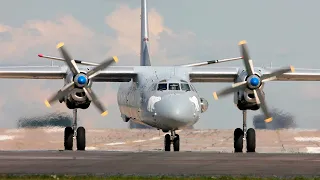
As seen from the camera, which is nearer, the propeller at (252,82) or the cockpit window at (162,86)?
the cockpit window at (162,86)

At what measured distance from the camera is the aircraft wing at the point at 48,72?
117 feet

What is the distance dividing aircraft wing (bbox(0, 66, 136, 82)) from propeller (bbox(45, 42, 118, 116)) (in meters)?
1.19

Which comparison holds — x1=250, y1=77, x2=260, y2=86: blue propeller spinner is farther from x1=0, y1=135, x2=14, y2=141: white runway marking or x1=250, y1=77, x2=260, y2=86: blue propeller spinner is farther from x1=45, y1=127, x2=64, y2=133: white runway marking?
x1=0, y1=135, x2=14, y2=141: white runway marking

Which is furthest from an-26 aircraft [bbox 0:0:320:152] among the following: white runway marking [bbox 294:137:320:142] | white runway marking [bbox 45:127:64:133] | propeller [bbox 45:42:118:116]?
white runway marking [bbox 294:137:320:142]

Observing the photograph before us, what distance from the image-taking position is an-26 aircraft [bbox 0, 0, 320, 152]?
31656mm

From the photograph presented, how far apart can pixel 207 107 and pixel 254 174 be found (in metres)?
15.7

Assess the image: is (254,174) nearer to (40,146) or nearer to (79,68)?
(79,68)

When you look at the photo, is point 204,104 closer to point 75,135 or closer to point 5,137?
point 75,135

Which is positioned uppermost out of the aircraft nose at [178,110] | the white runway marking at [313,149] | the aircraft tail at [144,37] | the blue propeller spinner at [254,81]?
the aircraft tail at [144,37]

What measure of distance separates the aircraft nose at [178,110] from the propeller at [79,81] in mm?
3698

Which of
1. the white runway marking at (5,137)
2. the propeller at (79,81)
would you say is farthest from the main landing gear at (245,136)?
the white runway marking at (5,137)

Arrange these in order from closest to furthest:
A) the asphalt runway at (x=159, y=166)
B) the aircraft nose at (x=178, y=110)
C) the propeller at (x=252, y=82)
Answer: the asphalt runway at (x=159, y=166)
the aircraft nose at (x=178, y=110)
the propeller at (x=252, y=82)

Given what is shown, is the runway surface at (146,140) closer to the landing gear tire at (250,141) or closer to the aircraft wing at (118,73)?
the aircraft wing at (118,73)

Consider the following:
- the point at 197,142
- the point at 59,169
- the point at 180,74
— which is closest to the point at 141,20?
the point at 197,142
